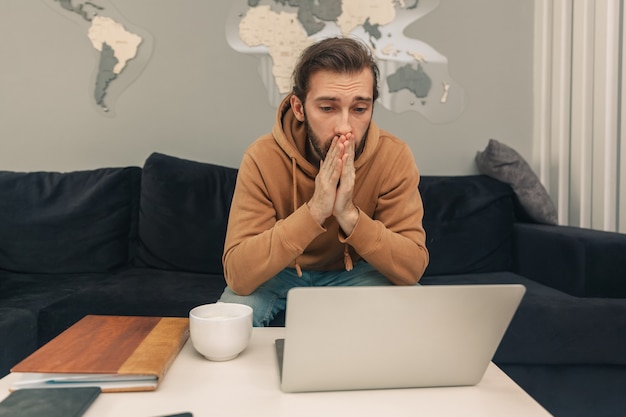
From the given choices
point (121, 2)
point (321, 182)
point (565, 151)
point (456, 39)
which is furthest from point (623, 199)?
point (121, 2)

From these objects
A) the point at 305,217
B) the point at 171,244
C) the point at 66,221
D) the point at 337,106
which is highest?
the point at 337,106

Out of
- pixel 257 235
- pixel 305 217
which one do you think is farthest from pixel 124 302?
pixel 305 217

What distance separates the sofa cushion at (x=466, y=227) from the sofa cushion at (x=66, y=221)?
1.27m

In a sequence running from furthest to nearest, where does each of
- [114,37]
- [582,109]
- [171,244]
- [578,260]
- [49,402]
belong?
1. [114,37]
2. [582,109]
3. [171,244]
4. [578,260]
5. [49,402]

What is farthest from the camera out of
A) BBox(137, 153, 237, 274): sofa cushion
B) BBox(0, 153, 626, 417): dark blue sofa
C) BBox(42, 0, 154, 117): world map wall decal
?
BBox(42, 0, 154, 117): world map wall decal

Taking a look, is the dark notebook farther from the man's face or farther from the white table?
the man's face

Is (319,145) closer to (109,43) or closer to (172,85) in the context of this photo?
(172,85)

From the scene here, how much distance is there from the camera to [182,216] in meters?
2.20

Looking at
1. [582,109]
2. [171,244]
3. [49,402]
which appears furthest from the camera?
[582,109]

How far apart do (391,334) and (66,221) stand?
6.06 ft

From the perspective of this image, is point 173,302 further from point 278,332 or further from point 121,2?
point 121,2

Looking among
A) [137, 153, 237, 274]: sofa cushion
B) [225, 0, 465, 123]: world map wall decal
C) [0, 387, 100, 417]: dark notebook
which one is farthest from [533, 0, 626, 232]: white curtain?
[0, 387, 100, 417]: dark notebook

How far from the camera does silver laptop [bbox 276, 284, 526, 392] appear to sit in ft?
2.42

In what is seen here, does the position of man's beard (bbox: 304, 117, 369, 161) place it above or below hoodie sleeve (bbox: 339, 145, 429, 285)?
above
